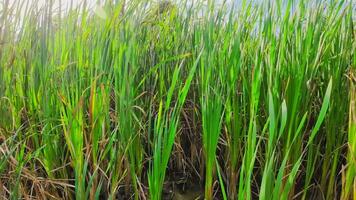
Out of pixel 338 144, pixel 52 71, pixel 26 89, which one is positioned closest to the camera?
pixel 338 144

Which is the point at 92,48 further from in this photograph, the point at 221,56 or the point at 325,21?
the point at 325,21

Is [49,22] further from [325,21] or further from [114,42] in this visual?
[325,21]

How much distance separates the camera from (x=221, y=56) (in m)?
1.12

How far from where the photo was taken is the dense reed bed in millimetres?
979

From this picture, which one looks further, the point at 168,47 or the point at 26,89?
the point at 168,47

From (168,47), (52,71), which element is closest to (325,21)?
(168,47)

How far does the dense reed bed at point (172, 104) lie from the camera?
3.21ft

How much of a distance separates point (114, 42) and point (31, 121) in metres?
0.36

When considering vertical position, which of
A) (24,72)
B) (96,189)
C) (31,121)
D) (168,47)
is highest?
(168,47)

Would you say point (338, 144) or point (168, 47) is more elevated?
point (168, 47)

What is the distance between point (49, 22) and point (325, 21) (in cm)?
84

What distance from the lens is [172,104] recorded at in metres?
1.35

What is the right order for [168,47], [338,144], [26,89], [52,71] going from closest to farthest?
[338,144] < [52,71] < [26,89] < [168,47]

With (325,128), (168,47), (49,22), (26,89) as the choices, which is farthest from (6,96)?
(325,128)
